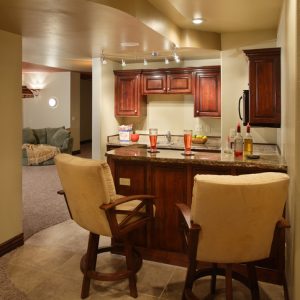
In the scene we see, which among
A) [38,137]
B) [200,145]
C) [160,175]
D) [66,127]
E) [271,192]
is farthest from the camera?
[66,127]

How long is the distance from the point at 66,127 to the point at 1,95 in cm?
712

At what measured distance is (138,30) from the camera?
3.76 metres

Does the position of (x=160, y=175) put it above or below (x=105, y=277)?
above

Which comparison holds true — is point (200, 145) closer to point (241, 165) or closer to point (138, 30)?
point (138, 30)

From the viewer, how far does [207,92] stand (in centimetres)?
591

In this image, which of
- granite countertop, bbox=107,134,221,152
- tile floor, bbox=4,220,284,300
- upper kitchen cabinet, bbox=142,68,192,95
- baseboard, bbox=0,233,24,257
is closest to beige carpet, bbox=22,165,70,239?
baseboard, bbox=0,233,24,257

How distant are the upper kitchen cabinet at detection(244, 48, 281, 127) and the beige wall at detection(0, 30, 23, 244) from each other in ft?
8.33

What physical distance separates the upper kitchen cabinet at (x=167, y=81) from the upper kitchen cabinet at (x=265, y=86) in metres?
2.20

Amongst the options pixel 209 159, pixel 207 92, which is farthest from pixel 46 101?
pixel 209 159

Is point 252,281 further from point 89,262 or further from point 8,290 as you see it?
point 8,290

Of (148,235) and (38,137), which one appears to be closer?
(148,235)

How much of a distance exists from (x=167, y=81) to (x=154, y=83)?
26 cm

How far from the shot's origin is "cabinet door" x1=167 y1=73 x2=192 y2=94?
6066mm

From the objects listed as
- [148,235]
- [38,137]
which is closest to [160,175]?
[148,235]
